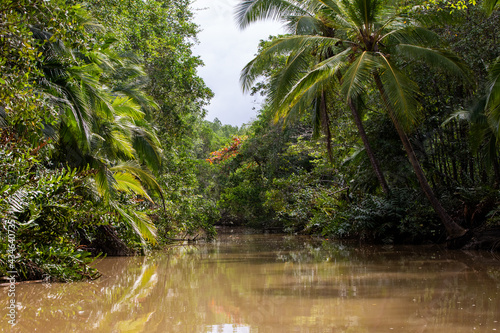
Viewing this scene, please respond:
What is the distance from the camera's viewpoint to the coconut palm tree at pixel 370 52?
9773mm

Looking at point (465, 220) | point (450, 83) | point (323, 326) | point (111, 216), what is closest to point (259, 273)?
point (111, 216)

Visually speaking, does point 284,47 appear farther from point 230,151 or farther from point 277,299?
point 230,151

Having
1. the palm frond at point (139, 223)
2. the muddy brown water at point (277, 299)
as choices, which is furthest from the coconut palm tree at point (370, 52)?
the palm frond at point (139, 223)

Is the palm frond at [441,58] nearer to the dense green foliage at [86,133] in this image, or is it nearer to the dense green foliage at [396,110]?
the dense green foliage at [396,110]

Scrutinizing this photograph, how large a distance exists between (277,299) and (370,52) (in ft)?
24.5

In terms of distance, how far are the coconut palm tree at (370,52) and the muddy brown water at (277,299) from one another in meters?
3.49

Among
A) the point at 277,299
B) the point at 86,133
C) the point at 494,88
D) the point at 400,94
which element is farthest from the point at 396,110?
the point at 86,133

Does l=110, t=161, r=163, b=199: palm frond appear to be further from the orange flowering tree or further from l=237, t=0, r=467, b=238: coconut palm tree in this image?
the orange flowering tree

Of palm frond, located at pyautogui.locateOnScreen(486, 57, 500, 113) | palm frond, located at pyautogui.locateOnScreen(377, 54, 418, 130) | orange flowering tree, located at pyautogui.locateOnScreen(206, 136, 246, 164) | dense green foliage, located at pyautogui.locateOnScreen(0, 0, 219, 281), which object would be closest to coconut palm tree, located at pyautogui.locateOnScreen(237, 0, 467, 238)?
palm frond, located at pyautogui.locateOnScreen(377, 54, 418, 130)

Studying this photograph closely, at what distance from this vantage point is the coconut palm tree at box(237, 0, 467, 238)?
385 inches

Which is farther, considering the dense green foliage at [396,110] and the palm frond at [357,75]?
the dense green foliage at [396,110]

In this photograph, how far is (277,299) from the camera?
17.1ft

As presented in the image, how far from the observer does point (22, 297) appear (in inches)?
215

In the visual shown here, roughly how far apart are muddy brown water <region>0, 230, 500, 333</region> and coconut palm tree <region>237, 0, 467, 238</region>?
11.5ft
